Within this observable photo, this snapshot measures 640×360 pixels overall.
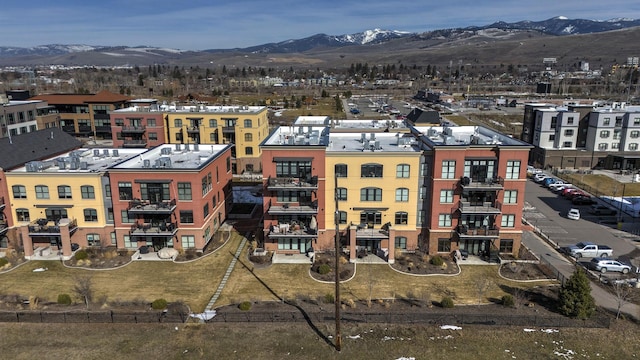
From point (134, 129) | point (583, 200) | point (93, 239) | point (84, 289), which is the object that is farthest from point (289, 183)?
point (134, 129)

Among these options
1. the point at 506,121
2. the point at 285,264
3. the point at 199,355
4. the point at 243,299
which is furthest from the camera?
the point at 506,121

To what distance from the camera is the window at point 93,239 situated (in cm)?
5072

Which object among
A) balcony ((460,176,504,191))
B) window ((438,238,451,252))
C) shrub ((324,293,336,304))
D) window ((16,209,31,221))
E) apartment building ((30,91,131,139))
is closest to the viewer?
shrub ((324,293,336,304))

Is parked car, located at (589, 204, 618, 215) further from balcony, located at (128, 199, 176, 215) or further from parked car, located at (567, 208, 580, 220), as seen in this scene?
balcony, located at (128, 199, 176, 215)

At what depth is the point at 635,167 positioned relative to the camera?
8538cm

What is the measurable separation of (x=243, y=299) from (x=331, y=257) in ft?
40.6

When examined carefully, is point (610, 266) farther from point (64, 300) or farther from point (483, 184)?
point (64, 300)

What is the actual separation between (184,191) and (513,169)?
3699 cm

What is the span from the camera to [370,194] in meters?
49.2

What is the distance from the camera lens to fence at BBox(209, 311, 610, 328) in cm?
3575

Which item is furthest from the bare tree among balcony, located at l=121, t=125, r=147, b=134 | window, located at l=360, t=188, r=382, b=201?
balcony, located at l=121, t=125, r=147, b=134

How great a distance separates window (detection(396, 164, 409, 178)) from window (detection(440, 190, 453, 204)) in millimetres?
4428

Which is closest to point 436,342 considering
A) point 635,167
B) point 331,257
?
point 331,257

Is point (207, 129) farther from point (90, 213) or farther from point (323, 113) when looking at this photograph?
point (323, 113)
